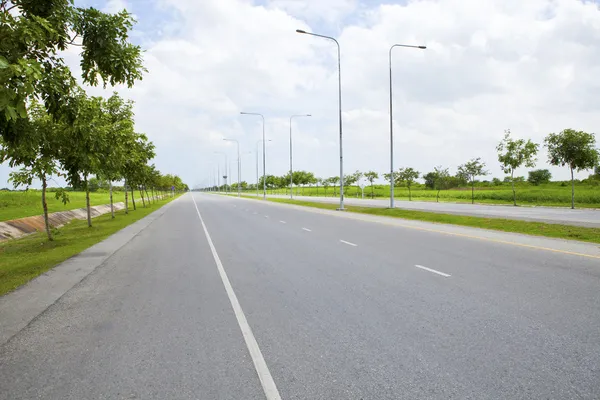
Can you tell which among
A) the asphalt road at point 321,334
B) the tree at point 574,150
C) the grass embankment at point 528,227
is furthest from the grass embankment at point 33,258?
the tree at point 574,150

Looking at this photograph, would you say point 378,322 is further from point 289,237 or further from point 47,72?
point 289,237

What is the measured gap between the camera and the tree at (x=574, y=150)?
34.2 metres

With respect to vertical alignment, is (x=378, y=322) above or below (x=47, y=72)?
below

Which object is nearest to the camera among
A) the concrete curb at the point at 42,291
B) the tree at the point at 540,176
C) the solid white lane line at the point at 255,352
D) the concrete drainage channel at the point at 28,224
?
the solid white lane line at the point at 255,352

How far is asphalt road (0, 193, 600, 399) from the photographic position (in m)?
3.54

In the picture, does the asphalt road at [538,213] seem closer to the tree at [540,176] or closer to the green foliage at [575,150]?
the green foliage at [575,150]

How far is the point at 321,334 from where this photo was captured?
4785 millimetres

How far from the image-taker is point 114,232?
18.5 metres

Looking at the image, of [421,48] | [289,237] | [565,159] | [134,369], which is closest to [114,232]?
[289,237]

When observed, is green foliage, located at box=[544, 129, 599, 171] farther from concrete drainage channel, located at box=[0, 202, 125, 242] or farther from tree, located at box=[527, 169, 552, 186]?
tree, located at box=[527, 169, 552, 186]

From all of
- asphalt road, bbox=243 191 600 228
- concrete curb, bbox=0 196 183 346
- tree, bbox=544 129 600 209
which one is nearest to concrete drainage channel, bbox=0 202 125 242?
concrete curb, bbox=0 196 183 346

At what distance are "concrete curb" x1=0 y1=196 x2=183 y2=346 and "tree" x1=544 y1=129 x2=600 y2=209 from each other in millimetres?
36652

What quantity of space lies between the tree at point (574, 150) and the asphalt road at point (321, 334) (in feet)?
101

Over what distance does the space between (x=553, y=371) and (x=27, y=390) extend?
4.73m
